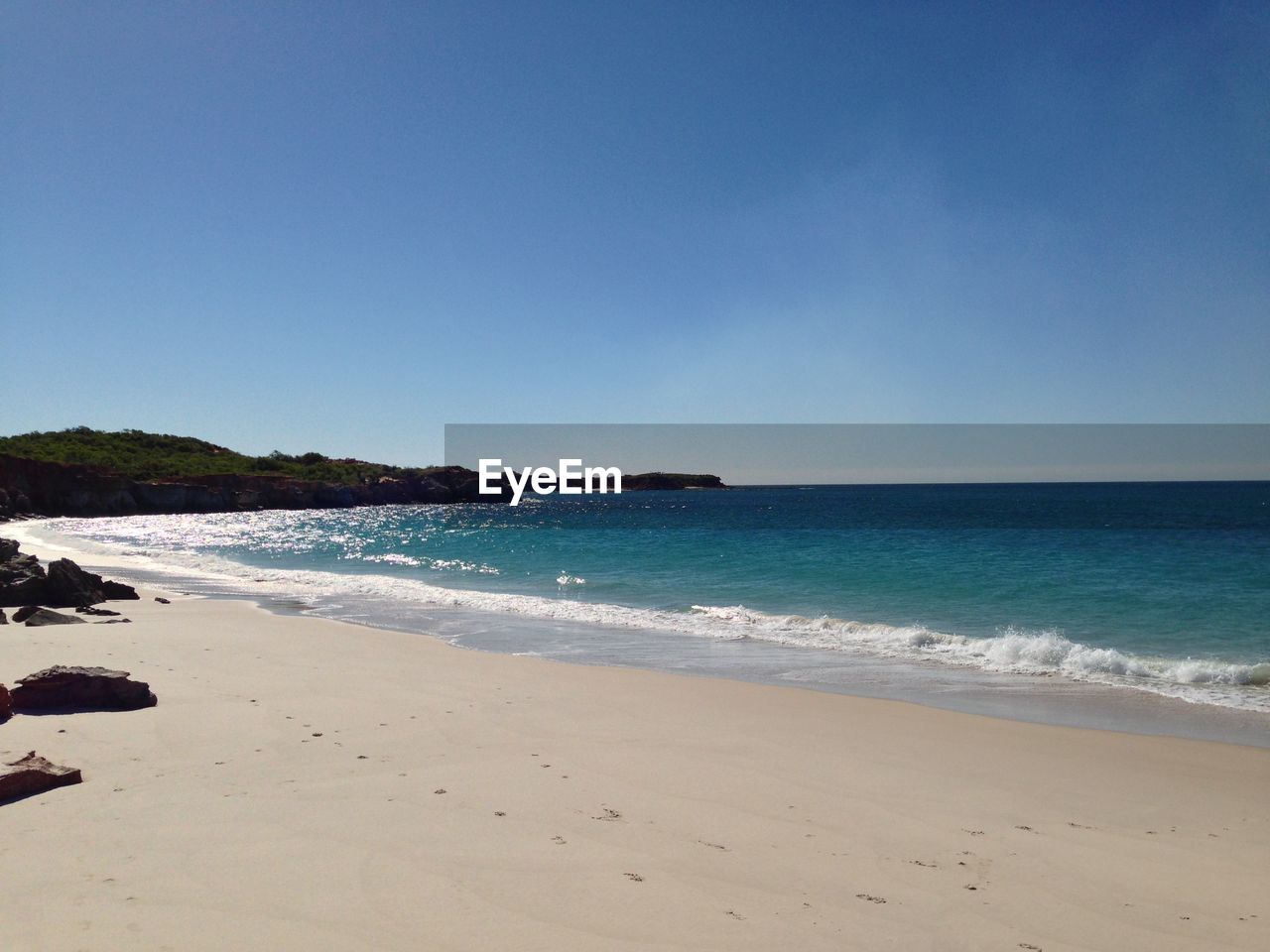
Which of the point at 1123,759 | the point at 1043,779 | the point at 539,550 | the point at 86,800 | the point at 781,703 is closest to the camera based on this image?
the point at 86,800

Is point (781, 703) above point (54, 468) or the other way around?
the other way around

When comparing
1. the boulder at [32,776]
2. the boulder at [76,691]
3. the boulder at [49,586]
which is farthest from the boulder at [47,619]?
the boulder at [32,776]

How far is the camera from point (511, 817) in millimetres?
5059

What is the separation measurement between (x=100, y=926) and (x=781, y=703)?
711 centimetres

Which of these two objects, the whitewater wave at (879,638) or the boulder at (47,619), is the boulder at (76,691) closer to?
the boulder at (47,619)

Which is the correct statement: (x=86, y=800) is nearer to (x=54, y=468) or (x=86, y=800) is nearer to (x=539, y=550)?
(x=539, y=550)

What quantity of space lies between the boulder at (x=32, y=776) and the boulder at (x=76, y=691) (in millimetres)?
2000

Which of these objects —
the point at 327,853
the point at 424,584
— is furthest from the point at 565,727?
the point at 424,584

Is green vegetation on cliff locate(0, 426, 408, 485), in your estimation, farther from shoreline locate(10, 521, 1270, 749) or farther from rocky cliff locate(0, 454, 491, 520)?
shoreline locate(10, 521, 1270, 749)

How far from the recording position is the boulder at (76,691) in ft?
23.4

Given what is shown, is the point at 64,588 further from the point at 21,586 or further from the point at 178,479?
the point at 178,479

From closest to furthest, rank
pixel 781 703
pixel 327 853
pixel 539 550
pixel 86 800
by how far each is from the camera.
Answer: pixel 327 853
pixel 86 800
pixel 781 703
pixel 539 550

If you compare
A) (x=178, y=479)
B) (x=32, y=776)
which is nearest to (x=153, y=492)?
(x=178, y=479)

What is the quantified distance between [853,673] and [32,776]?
9770 mm
